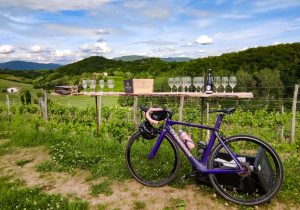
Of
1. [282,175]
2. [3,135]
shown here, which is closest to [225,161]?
[282,175]

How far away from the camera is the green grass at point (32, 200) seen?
11.8 ft

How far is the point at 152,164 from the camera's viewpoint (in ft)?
15.1

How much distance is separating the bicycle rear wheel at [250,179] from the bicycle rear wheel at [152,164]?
608 mm

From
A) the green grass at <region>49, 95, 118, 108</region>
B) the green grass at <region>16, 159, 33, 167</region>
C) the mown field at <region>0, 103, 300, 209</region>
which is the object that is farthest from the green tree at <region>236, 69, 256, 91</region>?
the green grass at <region>16, 159, 33, 167</region>

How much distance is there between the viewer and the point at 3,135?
7855 mm

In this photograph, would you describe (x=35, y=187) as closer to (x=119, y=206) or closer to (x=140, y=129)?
(x=119, y=206)

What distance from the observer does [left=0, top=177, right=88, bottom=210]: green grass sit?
11.8ft

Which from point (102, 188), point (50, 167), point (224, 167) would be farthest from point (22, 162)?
point (224, 167)

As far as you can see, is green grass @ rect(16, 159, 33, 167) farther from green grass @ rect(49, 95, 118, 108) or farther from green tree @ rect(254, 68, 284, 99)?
green tree @ rect(254, 68, 284, 99)

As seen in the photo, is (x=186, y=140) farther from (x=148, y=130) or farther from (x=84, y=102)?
(x=84, y=102)

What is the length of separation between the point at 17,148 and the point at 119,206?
375cm

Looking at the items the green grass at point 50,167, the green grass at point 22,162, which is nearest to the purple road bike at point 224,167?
the green grass at point 50,167

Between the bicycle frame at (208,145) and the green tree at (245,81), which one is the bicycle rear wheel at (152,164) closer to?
the bicycle frame at (208,145)

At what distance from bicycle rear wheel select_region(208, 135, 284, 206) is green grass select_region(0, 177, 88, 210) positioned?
70.2 inches
